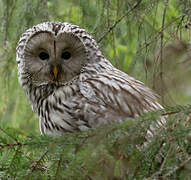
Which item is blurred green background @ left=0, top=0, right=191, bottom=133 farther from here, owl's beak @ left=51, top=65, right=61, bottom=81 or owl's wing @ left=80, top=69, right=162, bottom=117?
owl's beak @ left=51, top=65, right=61, bottom=81

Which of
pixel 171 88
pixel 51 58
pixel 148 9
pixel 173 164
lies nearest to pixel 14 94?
pixel 51 58

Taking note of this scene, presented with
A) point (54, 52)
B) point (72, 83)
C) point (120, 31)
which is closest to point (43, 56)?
point (54, 52)

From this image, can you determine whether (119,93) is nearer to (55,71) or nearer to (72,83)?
(72,83)

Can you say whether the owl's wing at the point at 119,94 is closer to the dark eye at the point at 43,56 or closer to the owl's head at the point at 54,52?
the owl's head at the point at 54,52

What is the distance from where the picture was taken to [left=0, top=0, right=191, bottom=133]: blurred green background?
2.91 metres

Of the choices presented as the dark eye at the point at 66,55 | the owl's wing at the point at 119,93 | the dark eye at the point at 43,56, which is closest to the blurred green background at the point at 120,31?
the owl's wing at the point at 119,93

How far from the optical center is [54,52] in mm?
3229

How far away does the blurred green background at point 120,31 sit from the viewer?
9.55 feet

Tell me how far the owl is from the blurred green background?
0.48ft

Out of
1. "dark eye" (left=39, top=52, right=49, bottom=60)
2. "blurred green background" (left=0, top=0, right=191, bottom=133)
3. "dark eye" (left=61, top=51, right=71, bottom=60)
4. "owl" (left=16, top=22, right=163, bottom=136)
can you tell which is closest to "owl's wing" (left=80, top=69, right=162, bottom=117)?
"owl" (left=16, top=22, right=163, bottom=136)

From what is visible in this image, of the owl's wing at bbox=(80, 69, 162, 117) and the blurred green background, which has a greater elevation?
the blurred green background

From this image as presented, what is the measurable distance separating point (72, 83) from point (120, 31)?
64 centimetres

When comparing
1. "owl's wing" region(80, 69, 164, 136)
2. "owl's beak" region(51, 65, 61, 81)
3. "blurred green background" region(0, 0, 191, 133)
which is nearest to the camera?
"blurred green background" region(0, 0, 191, 133)

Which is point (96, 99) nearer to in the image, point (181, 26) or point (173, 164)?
point (181, 26)
